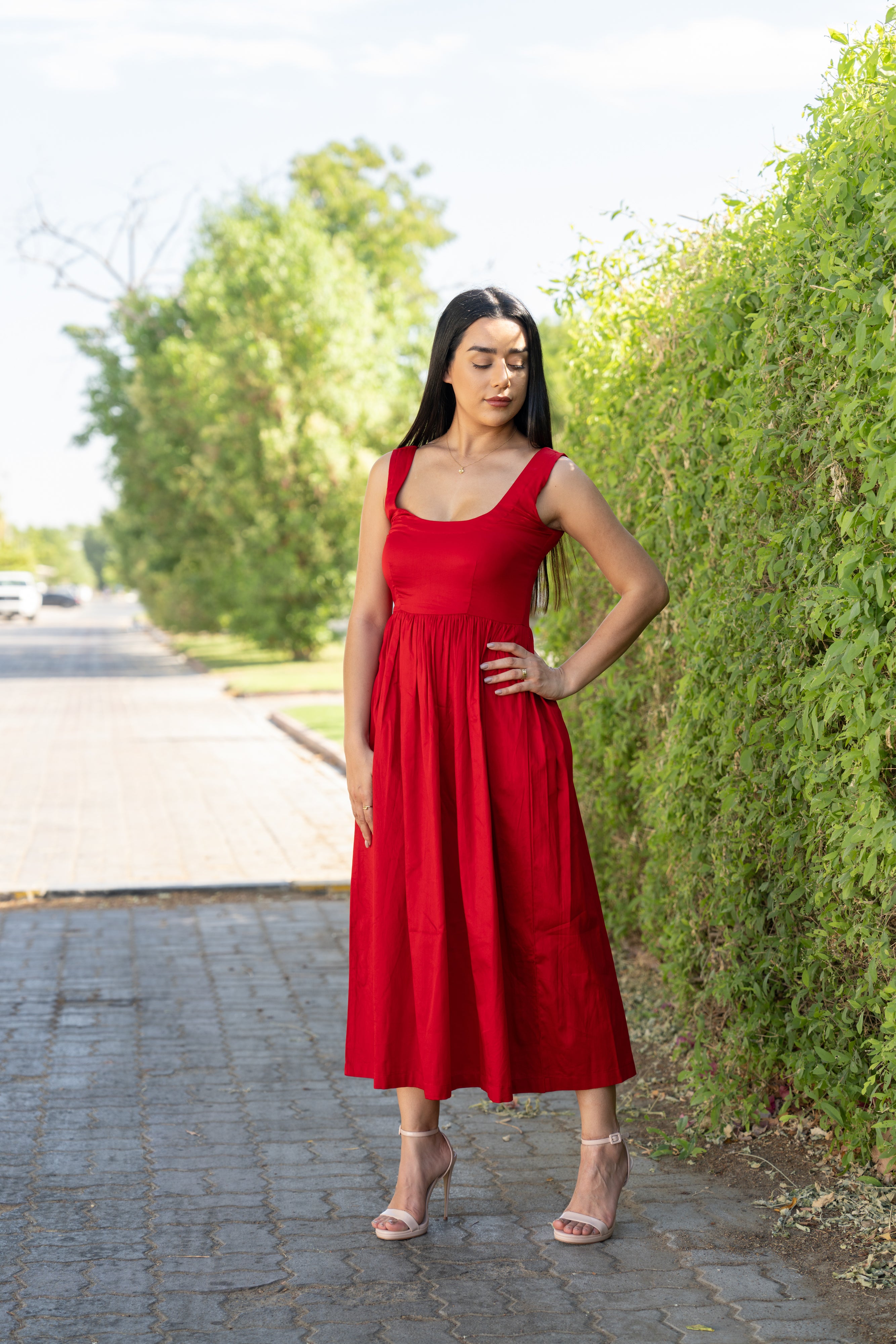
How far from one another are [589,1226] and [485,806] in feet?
3.60

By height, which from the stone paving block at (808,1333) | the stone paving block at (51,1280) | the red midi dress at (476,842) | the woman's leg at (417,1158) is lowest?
the stone paving block at (51,1280)

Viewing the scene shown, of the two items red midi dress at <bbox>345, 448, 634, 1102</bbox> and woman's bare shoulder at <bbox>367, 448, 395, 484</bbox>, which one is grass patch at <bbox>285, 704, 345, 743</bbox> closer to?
woman's bare shoulder at <bbox>367, 448, 395, 484</bbox>

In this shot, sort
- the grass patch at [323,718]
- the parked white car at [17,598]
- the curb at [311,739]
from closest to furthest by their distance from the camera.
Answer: the curb at [311,739] < the grass patch at [323,718] < the parked white car at [17,598]

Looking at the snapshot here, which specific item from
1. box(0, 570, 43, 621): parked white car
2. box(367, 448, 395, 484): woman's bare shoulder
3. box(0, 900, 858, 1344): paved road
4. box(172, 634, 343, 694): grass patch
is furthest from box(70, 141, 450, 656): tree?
box(0, 570, 43, 621): parked white car

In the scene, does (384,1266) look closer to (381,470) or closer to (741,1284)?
(741,1284)

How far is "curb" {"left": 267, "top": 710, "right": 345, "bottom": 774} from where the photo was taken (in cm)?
1370

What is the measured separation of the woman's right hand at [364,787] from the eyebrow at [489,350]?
41.2 inches

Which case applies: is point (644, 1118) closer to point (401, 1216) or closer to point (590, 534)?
point (401, 1216)

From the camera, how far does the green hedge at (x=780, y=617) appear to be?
315 centimetres

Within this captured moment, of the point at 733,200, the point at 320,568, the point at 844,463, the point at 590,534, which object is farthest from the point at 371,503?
the point at 320,568

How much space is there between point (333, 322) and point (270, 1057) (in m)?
23.5

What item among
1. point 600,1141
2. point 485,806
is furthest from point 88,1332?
point 485,806

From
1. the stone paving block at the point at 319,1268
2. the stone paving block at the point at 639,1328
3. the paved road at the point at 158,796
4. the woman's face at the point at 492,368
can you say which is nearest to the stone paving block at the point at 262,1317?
the stone paving block at the point at 319,1268

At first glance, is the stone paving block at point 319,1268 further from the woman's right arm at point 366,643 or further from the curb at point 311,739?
the curb at point 311,739
